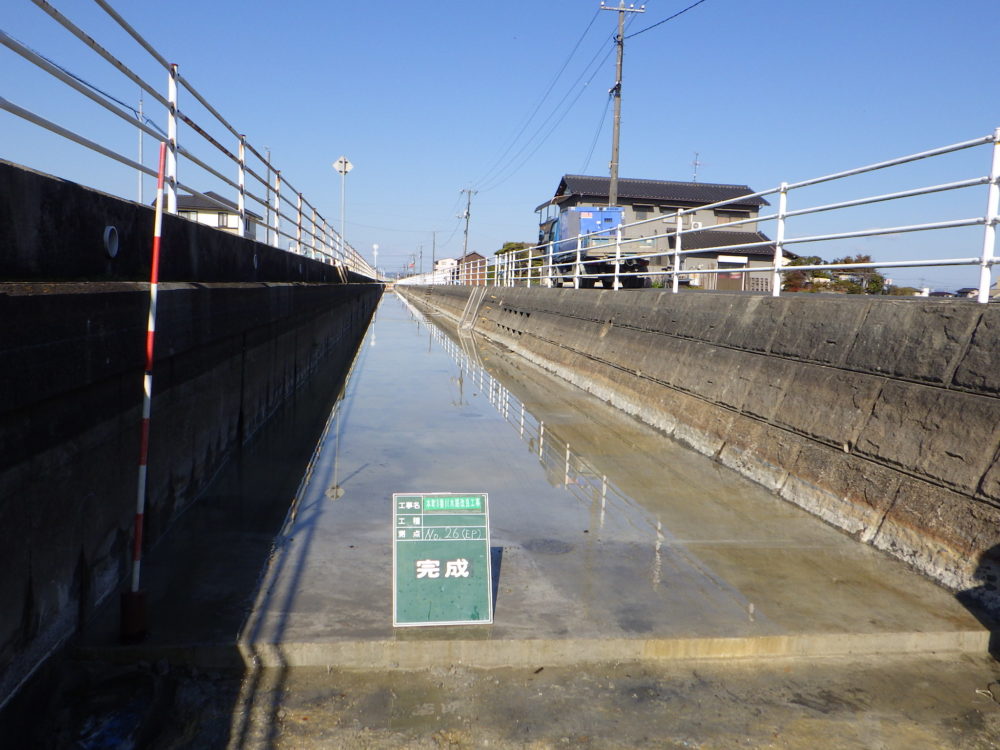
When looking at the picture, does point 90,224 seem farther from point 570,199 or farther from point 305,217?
point 570,199

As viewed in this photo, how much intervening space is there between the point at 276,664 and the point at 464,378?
1177cm

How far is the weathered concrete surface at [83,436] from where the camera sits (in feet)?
10.9

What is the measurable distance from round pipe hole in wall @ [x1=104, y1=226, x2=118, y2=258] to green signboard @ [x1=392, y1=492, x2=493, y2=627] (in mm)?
2062

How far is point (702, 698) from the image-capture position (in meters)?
3.74

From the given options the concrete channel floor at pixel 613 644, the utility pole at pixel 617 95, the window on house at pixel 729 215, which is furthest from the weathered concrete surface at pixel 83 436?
the window on house at pixel 729 215

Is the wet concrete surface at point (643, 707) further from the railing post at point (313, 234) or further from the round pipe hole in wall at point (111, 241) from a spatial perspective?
the railing post at point (313, 234)

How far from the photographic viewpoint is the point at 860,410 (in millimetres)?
6199

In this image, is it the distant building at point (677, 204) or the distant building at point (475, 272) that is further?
the distant building at point (677, 204)

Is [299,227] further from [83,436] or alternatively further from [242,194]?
[83,436]

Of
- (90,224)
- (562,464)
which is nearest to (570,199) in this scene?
(562,464)

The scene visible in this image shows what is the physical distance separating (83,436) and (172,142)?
11.1 feet

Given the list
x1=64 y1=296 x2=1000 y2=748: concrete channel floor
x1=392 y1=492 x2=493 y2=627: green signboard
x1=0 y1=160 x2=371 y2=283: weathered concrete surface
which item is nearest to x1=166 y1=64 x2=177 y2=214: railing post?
x1=0 y1=160 x2=371 y2=283: weathered concrete surface

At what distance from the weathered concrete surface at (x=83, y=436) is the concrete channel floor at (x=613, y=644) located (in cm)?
46

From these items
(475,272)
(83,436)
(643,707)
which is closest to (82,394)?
(83,436)
